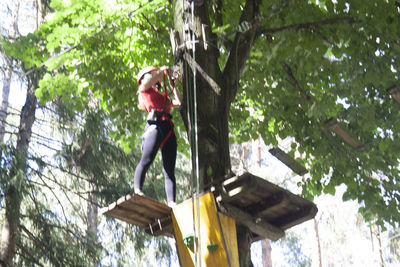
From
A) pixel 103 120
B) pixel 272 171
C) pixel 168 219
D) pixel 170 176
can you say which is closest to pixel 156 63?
pixel 170 176

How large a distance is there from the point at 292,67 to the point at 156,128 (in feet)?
9.25

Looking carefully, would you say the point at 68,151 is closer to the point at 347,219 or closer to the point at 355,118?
the point at 355,118

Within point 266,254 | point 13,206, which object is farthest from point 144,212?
point 266,254

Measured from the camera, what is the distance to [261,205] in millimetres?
4625

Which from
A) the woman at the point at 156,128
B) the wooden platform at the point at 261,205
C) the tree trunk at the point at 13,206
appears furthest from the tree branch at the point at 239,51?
the tree trunk at the point at 13,206

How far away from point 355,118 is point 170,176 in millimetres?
3403

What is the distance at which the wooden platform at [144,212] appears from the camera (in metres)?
4.48

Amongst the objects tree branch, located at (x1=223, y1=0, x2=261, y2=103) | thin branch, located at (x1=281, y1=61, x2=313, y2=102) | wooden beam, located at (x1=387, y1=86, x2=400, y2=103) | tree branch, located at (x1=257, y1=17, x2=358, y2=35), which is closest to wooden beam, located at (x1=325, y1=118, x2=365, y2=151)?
thin branch, located at (x1=281, y1=61, x2=313, y2=102)

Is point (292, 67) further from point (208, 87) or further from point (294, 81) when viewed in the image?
point (208, 87)

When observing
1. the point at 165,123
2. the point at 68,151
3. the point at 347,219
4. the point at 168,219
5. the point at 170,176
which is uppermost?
the point at 347,219

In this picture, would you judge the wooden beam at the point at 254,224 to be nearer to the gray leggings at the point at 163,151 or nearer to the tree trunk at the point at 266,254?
the gray leggings at the point at 163,151

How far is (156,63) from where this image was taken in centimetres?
716

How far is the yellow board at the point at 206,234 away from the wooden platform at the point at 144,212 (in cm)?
22

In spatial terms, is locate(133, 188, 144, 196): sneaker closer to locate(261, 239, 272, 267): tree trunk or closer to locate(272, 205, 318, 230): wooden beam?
locate(272, 205, 318, 230): wooden beam
